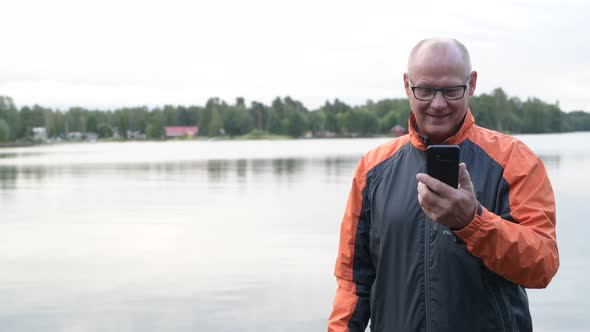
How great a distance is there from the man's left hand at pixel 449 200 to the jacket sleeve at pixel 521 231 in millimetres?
53

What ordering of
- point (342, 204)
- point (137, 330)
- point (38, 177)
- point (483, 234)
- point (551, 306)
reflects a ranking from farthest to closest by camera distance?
point (38, 177) < point (342, 204) < point (551, 306) < point (137, 330) < point (483, 234)

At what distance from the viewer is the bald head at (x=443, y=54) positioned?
7.99ft

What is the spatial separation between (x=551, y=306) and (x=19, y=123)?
14711 cm

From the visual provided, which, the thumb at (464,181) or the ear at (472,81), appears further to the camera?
the ear at (472,81)

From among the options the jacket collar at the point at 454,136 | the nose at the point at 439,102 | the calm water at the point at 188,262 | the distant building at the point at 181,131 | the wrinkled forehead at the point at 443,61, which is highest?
the wrinkled forehead at the point at 443,61

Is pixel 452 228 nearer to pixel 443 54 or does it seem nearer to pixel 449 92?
pixel 449 92

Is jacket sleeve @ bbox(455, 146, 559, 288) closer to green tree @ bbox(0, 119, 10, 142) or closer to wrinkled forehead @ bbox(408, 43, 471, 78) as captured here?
wrinkled forehead @ bbox(408, 43, 471, 78)

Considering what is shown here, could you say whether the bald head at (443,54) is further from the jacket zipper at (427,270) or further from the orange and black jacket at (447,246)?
the jacket zipper at (427,270)

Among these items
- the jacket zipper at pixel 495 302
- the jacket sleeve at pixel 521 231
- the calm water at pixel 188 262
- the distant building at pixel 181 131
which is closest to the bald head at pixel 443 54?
the jacket sleeve at pixel 521 231

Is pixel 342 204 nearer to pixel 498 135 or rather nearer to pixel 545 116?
pixel 498 135

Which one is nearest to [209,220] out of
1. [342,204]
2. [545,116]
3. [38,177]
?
[342,204]

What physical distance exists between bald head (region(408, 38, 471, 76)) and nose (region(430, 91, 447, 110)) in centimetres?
12

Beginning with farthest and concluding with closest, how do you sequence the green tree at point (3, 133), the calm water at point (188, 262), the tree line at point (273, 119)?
the tree line at point (273, 119), the green tree at point (3, 133), the calm water at point (188, 262)

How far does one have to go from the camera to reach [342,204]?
16.4m
